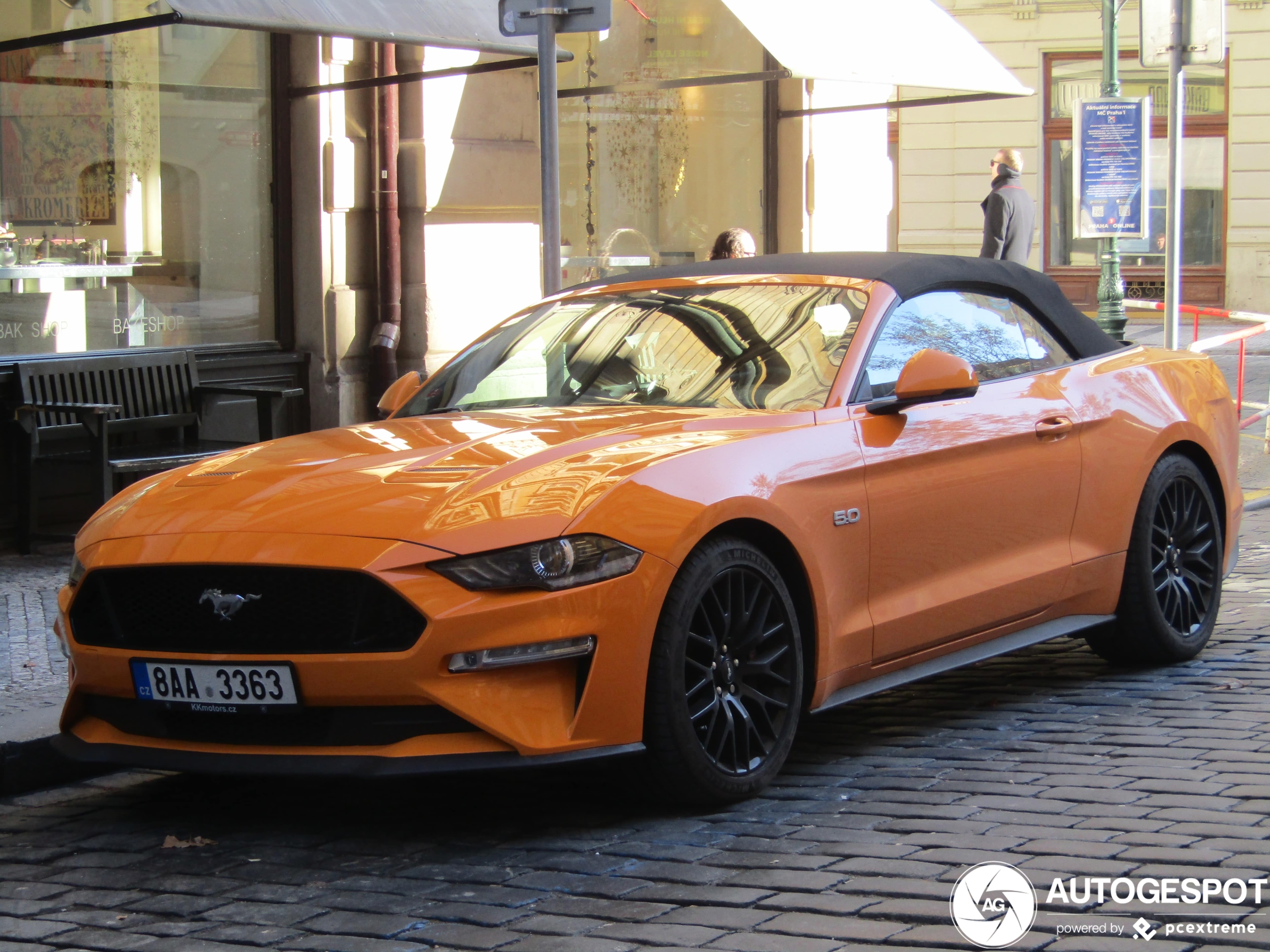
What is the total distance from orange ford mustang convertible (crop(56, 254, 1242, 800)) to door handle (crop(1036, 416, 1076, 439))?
1 centimetres

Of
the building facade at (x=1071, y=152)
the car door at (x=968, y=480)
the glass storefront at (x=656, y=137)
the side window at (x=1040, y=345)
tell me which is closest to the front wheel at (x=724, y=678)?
the car door at (x=968, y=480)

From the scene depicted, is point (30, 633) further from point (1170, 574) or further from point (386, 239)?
point (386, 239)

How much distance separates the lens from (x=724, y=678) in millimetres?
4688

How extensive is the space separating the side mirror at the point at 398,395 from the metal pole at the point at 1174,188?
6375mm

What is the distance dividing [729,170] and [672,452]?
11637 millimetres

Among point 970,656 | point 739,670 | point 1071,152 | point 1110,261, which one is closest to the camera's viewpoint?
point 739,670

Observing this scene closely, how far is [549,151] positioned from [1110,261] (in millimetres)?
11294

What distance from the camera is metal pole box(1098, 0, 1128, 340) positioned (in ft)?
54.1

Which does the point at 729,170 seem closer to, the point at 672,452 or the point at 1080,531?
the point at 1080,531

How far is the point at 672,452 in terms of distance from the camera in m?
4.70

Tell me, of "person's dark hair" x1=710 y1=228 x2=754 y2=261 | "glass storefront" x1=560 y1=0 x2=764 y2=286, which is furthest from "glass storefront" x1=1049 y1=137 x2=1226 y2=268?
"person's dark hair" x1=710 y1=228 x2=754 y2=261

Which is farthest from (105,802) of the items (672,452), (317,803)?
(672,452)

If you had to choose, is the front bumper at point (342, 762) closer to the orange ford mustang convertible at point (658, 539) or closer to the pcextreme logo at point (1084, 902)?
the orange ford mustang convertible at point (658, 539)

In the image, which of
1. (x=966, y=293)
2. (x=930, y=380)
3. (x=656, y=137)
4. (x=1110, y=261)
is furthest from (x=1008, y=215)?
(x=930, y=380)
